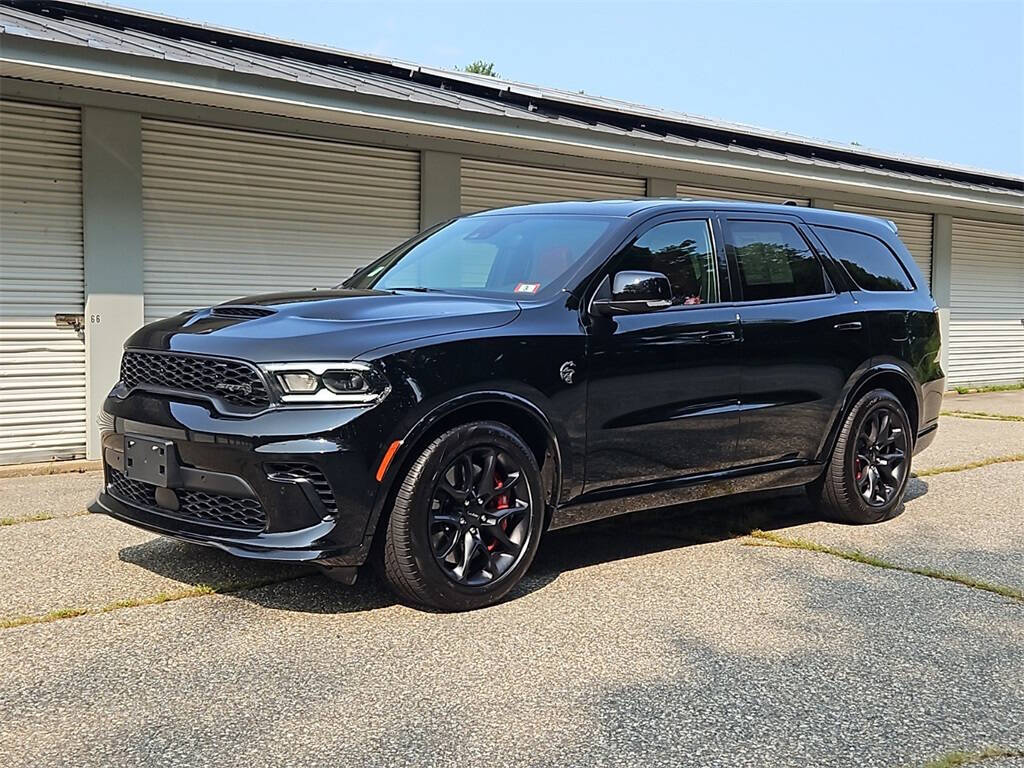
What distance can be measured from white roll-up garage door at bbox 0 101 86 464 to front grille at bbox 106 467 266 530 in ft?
14.2

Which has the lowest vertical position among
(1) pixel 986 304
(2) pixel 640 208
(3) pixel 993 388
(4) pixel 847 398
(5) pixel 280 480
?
(3) pixel 993 388

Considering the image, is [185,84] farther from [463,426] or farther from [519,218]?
[463,426]

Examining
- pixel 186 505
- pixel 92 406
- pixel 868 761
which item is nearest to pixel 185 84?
pixel 92 406

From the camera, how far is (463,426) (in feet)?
14.4

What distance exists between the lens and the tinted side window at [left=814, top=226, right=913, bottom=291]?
636 centimetres

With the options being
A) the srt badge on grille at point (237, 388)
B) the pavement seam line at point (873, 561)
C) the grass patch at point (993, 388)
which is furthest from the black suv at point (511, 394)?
the grass patch at point (993, 388)

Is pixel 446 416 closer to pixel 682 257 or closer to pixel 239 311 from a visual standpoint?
pixel 239 311

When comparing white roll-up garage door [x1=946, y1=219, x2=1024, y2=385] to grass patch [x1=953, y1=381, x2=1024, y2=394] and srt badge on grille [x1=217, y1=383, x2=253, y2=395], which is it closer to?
grass patch [x1=953, y1=381, x2=1024, y2=394]

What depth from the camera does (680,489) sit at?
5.30 metres

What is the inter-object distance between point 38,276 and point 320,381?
5136mm

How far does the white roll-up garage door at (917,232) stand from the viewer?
1566 centimetres

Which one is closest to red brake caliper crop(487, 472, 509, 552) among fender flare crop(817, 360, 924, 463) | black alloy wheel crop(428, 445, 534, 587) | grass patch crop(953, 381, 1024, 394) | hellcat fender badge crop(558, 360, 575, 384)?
black alloy wheel crop(428, 445, 534, 587)

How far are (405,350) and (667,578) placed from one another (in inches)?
69.6

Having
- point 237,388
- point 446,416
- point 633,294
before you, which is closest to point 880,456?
point 633,294
